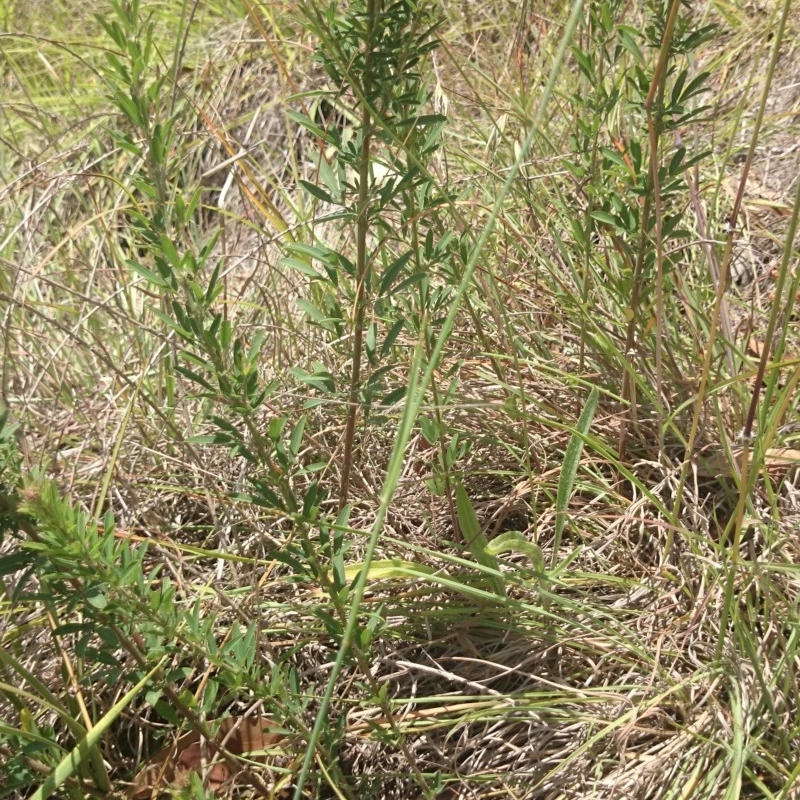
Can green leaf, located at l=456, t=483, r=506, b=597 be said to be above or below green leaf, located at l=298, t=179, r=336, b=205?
below

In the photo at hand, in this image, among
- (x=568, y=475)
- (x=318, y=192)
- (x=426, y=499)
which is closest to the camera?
(x=318, y=192)

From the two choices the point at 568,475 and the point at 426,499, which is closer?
the point at 568,475

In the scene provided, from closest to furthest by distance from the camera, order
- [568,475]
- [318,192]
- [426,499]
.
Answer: [318,192] < [568,475] < [426,499]

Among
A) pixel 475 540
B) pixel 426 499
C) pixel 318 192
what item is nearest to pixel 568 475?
pixel 475 540

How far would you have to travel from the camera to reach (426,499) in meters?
1.72

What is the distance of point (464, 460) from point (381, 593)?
34 centimetres

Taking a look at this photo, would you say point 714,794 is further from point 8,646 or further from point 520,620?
point 8,646

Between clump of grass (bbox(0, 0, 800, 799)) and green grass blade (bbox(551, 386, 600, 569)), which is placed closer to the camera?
clump of grass (bbox(0, 0, 800, 799))

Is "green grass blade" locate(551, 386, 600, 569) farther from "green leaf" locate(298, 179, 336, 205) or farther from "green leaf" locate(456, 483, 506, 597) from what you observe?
"green leaf" locate(298, 179, 336, 205)

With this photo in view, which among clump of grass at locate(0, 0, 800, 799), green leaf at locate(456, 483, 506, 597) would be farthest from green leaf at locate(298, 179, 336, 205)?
green leaf at locate(456, 483, 506, 597)

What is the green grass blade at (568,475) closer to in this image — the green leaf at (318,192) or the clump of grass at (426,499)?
the clump of grass at (426,499)

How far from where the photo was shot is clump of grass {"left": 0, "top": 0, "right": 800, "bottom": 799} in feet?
3.94

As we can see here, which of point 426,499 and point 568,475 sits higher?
point 568,475

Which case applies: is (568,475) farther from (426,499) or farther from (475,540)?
(426,499)
